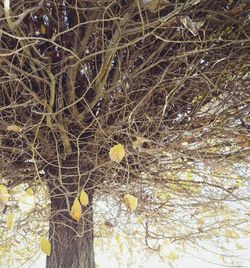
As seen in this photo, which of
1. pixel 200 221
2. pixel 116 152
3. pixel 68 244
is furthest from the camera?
pixel 200 221

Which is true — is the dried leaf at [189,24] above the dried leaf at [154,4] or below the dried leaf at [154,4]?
below

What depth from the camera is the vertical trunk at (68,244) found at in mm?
838

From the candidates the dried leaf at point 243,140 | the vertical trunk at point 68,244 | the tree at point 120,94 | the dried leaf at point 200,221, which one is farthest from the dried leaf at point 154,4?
the dried leaf at point 200,221

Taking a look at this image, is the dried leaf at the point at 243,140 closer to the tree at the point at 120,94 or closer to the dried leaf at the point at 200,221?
the tree at the point at 120,94

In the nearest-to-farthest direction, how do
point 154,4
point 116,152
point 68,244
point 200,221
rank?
1. point 154,4
2. point 116,152
3. point 68,244
4. point 200,221

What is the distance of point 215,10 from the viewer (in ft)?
2.02

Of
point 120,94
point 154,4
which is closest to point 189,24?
point 154,4

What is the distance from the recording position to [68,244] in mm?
855

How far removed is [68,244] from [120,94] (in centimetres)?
41

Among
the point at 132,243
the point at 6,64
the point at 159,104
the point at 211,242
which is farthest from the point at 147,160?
the point at 132,243

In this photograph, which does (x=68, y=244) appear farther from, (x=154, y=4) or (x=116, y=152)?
(x=154, y=4)

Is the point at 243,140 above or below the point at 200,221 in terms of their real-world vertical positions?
above

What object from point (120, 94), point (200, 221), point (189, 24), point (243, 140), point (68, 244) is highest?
point (189, 24)

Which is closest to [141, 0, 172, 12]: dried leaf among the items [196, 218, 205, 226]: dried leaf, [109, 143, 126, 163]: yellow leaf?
[109, 143, 126, 163]: yellow leaf
